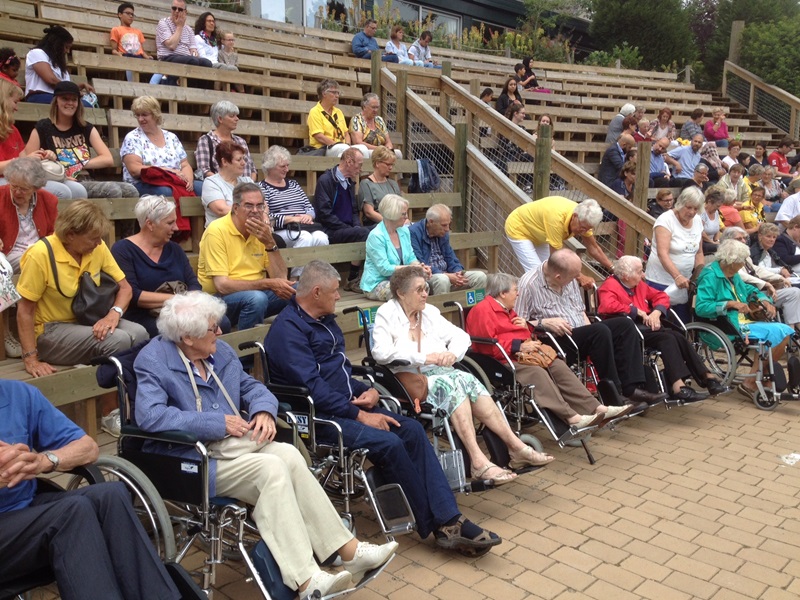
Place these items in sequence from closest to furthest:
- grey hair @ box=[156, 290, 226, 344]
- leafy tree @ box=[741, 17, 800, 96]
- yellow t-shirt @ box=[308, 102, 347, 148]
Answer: grey hair @ box=[156, 290, 226, 344], yellow t-shirt @ box=[308, 102, 347, 148], leafy tree @ box=[741, 17, 800, 96]

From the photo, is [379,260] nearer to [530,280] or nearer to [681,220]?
[530,280]

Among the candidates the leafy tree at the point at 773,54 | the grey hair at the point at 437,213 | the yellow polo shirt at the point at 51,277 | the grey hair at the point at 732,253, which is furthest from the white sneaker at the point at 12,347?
the leafy tree at the point at 773,54

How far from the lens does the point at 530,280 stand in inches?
214

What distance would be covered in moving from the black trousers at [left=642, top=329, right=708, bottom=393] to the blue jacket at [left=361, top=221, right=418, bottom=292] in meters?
1.79

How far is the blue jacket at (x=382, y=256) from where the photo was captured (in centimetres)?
560

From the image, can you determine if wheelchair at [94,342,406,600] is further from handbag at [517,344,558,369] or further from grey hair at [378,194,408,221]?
grey hair at [378,194,408,221]

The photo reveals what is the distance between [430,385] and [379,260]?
1611 mm

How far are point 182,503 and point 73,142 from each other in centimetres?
341

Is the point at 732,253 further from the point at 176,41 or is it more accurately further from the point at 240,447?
the point at 176,41

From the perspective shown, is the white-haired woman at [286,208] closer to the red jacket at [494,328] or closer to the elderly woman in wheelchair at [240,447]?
the red jacket at [494,328]

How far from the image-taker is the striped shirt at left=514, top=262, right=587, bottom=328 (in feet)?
17.6

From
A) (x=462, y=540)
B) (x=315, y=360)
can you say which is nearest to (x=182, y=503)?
(x=315, y=360)

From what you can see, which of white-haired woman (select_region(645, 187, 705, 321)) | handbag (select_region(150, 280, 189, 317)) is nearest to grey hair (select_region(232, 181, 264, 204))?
handbag (select_region(150, 280, 189, 317))

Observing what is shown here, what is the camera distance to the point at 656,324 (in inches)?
224
